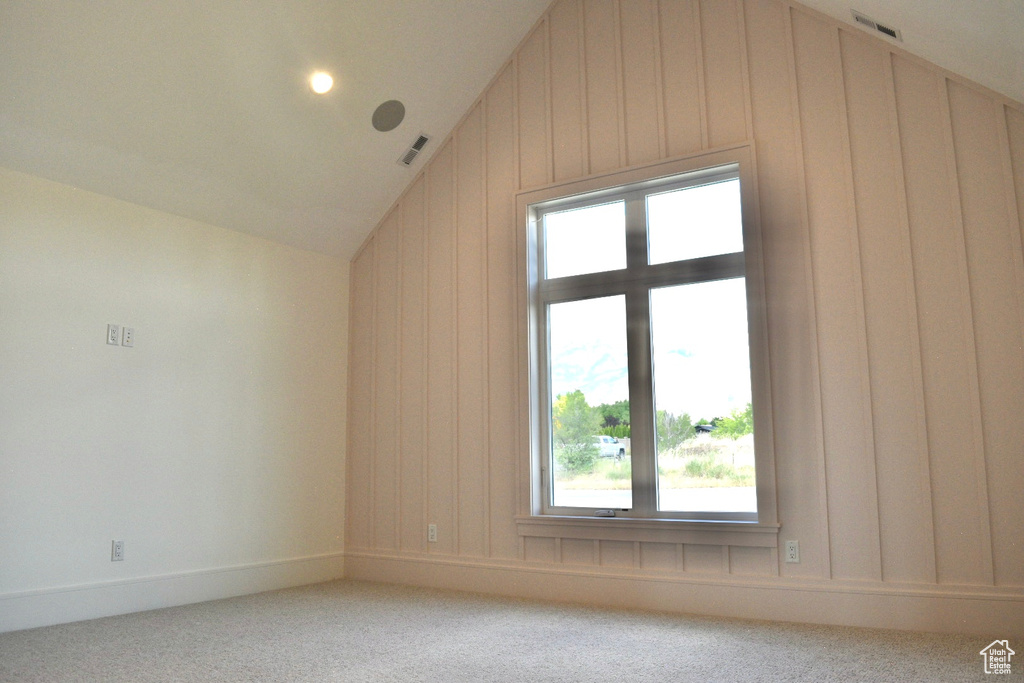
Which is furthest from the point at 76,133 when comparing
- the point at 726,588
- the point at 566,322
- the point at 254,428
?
the point at 726,588

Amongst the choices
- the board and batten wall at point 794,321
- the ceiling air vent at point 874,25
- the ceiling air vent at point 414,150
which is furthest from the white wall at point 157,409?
the ceiling air vent at point 874,25

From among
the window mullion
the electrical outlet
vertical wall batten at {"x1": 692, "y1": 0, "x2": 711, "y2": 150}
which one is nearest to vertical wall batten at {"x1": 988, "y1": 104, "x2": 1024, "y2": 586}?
the electrical outlet

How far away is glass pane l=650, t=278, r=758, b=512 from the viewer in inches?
159

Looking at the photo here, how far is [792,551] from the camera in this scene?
3.72 m

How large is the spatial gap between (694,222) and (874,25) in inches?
50.4

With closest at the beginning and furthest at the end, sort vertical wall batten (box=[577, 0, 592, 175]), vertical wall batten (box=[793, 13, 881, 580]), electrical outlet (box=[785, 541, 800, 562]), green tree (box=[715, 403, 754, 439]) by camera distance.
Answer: vertical wall batten (box=[793, 13, 881, 580])
electrical outlet (box=[785, 541, 800, 562])
green tree (box=[715, 403, 754, 439])
vertical wall batten (box=[577, 0, 592, 175])

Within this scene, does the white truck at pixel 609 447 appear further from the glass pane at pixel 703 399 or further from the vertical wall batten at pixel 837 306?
the vertical wall batten at pixel 837 306

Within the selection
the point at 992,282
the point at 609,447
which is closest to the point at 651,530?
the point at 609,447

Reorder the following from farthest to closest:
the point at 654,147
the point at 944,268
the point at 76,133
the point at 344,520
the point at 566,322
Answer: the point at 344,520, the point at 566,322, the point at 654,147, the point at 76,133, the point at 944,268

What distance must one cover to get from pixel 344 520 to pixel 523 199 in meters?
2.53

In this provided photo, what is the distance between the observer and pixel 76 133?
3836mm

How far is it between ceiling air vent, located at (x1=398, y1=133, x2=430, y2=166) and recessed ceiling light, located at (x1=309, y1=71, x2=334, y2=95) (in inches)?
31.6

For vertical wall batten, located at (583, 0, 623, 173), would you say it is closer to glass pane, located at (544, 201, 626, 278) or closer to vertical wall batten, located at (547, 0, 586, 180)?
vertical wall batten, located at (547, 0, 586, 180)

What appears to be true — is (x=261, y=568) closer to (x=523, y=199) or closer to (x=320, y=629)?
(x=320, y=629)
